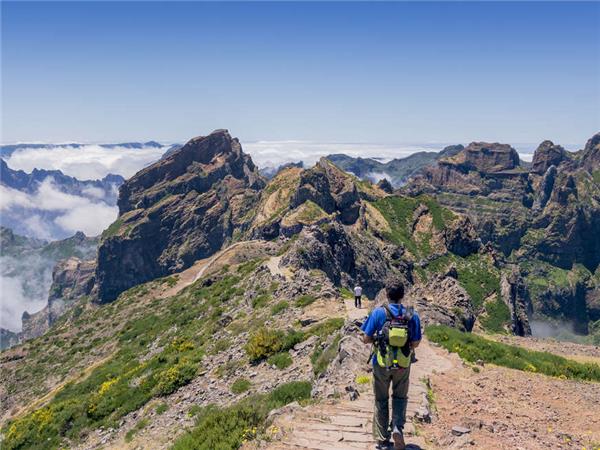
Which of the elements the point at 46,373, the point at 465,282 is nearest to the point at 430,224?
the point at 465,282

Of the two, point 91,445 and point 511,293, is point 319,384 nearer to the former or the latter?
point 91,445

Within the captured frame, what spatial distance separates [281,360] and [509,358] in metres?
13.3

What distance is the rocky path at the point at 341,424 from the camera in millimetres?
14438

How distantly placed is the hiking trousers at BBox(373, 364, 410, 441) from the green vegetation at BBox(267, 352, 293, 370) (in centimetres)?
1451

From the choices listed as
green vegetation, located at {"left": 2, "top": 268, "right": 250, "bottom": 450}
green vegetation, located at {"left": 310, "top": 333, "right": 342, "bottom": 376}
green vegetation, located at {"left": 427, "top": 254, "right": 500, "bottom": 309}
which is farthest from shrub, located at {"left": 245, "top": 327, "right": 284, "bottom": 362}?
green vegetation, located at {"left": 427, "top": 254, "right": 500, "bottom": 309}

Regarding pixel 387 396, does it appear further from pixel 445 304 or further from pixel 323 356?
pixel 445 304

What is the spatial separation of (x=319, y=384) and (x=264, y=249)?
402ft

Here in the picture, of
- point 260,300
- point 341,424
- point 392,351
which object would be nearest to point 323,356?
point 341,424

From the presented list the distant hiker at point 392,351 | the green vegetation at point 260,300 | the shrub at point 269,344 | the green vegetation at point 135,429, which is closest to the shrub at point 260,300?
the green vegetation at point 260,300

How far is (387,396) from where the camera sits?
1340 centimetres

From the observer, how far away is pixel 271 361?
2877 centimetres

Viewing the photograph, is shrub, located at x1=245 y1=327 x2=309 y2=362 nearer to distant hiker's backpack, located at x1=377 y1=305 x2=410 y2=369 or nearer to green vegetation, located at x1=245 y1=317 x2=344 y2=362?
green vegetation, located at x1=245 y1=317 x2=344 y2=362

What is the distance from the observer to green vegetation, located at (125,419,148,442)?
26.1 m

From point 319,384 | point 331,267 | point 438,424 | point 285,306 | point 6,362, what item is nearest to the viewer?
point 438,424
